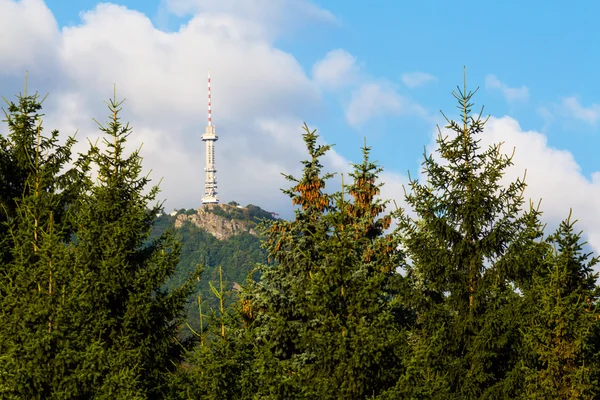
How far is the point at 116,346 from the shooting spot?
20094 mm

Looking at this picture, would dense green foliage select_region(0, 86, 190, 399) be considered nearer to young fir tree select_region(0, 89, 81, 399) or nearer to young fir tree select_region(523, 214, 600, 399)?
young fir tree select_region(0, 89, 81, 399)

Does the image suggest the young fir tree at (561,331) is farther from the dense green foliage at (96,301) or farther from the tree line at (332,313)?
the dense green foliage at (96,301)

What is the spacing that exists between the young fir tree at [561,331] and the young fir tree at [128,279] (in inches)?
351

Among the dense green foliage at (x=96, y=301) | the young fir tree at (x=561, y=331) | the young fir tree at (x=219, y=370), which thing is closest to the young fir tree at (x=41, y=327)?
the dense green foliage at (x=96, y=301)

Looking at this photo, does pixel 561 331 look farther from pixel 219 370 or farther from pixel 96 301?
pixel 96 301

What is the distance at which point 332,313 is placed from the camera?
1722cm

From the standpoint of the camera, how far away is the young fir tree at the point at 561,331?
68.3 feet

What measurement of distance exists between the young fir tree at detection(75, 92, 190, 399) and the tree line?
48mm

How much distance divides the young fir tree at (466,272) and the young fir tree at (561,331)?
0.63 metres

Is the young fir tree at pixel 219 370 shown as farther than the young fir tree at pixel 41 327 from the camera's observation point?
Yes

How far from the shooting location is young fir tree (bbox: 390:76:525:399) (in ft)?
69.1

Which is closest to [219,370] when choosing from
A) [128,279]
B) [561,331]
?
[128,279]

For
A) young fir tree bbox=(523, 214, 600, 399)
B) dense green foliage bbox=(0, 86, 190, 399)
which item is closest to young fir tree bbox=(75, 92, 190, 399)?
dense green foliage bbox=(0, 86, 190, 399)

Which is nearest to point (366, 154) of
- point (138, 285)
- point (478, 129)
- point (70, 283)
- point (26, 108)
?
point (478, 129)
